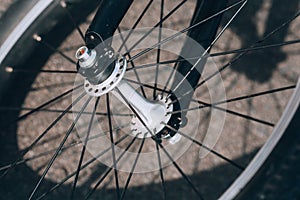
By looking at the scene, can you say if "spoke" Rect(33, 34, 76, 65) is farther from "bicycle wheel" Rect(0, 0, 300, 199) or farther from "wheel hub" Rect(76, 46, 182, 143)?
"wheel hub" Rect(76, 46, 182, 143)

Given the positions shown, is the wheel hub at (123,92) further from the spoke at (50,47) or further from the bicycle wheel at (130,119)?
the spoke at (50,47)

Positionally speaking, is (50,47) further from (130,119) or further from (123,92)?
(123,92)

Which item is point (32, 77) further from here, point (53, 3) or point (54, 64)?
point (53, 3)

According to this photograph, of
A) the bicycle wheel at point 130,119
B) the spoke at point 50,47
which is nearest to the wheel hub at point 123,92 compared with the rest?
the bicycle wheel at point 130,119

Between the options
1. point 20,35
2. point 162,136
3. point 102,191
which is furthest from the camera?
point 102,191

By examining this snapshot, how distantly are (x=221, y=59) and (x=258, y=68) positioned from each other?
10 centimetres

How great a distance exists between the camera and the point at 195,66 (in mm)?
941

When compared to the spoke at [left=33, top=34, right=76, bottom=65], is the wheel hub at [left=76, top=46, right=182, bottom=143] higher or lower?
lower

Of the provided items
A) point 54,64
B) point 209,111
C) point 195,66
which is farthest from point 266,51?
point 54,64

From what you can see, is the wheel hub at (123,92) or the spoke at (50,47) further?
the spoke at (50,47)

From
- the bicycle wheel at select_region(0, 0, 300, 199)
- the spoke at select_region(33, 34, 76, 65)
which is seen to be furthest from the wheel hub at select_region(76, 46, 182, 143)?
the spoke at select_region(33, 34, 76, 65)

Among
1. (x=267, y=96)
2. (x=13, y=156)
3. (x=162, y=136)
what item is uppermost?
(x=13, y=156)

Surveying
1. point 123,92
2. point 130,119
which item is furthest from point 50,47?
point 123,92

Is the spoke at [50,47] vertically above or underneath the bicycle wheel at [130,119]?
above
